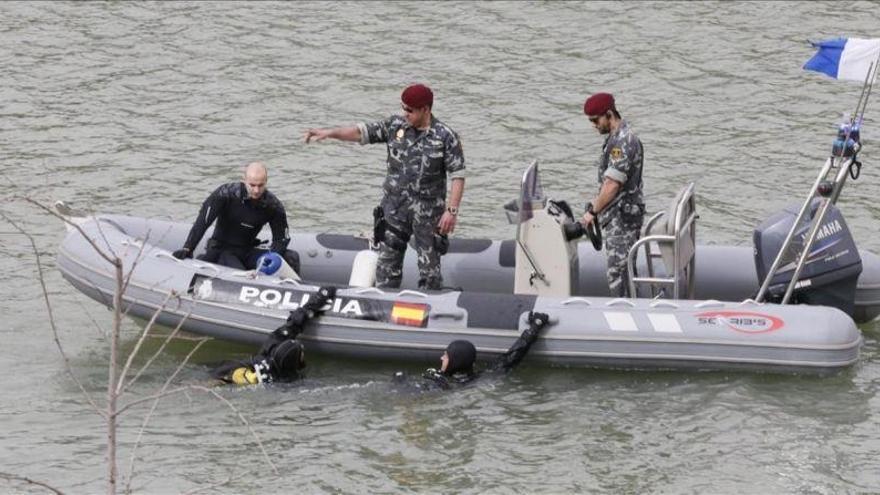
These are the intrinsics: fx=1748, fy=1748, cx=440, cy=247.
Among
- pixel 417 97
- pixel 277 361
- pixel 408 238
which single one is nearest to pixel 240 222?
pixel 408 238

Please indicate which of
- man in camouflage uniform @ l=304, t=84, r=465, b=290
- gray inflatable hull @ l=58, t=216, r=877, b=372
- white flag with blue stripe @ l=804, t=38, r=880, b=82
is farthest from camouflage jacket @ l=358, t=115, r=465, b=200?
white flag with blue stripe @ l=804, t=38, r=880, b=82

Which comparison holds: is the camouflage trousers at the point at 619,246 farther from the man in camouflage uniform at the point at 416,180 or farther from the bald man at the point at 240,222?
the bald man at the point at 240,222

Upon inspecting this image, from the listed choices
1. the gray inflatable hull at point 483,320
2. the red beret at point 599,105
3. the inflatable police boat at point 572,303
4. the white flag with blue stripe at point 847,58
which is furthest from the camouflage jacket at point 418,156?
the white flag with blue stripe at point 847,58

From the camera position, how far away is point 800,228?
32.6ft

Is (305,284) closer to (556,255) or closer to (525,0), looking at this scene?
(556,255)

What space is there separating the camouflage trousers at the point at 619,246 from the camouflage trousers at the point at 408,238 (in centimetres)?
100

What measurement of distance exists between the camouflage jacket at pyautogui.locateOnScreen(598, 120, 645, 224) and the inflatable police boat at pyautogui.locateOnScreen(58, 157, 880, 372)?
0.71 ft

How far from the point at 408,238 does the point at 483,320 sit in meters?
0.92

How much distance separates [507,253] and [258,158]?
152 inches

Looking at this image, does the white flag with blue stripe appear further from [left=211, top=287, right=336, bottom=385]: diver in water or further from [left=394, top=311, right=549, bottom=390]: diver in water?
[left=211, top=287, right=336, bottom=385]: diver in water

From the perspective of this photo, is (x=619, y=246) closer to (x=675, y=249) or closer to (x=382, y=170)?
(x=675, y=249)

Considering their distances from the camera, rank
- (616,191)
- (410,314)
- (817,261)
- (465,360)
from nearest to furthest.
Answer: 1. (465,360)
2. (410,314)
3. (817,261)
4. (616,191)

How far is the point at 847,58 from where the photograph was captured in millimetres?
9781

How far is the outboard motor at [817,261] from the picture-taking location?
32.6 feet
